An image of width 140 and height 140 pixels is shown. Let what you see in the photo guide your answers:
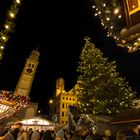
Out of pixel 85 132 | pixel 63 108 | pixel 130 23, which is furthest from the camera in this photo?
pixel 63 108

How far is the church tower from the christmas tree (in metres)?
26.8

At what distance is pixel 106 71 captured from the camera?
21188 millimetres

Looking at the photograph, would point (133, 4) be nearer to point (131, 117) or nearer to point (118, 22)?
point (118, 22)

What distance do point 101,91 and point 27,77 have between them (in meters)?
30.5

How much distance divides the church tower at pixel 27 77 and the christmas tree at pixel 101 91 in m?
26.8

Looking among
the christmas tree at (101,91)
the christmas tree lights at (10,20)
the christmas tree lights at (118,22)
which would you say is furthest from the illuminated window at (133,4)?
the christmas tree at (101,91)

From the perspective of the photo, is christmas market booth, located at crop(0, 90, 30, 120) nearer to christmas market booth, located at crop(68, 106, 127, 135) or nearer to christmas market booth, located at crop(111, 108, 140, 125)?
christmas market booth, located at crop(68, 106, 127, 135)

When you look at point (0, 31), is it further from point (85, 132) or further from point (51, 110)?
point (51, 110)

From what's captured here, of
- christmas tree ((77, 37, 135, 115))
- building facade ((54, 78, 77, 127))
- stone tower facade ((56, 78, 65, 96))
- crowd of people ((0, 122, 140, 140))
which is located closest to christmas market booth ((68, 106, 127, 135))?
crowd of people ((0, 122, 140, 140))

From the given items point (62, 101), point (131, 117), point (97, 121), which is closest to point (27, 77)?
point (62, 101)

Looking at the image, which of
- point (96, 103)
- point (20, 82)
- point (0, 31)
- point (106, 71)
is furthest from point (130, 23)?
point (20, 82)

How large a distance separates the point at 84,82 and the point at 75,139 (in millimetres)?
13129

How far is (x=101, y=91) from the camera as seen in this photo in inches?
798

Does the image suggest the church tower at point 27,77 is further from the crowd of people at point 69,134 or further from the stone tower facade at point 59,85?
the crowd of people at point 69,134
